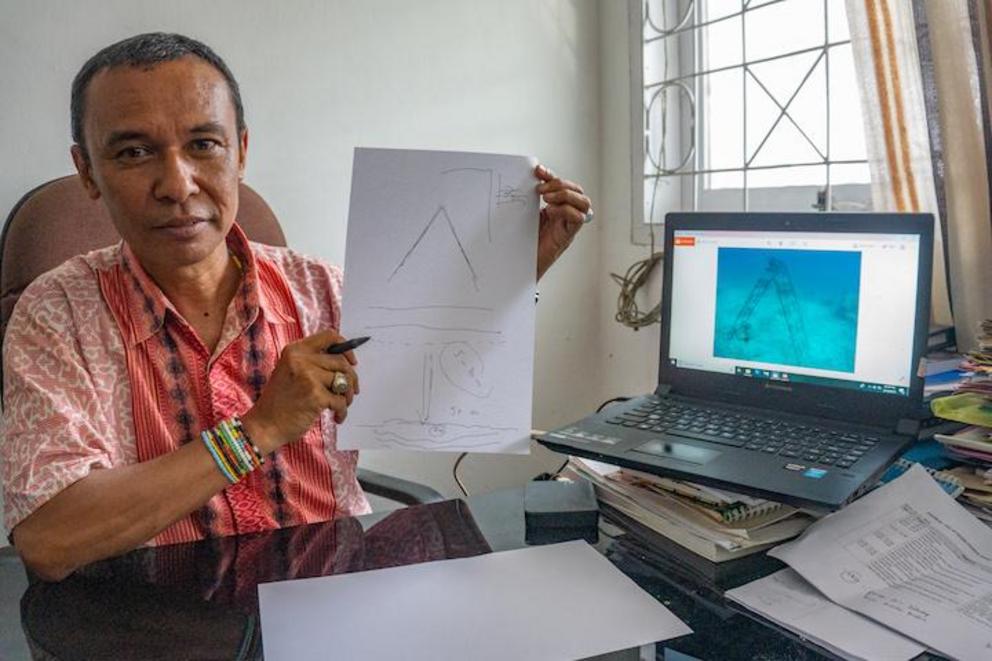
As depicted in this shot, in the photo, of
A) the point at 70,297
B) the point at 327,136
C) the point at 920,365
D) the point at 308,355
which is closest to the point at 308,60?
the point at 327,136

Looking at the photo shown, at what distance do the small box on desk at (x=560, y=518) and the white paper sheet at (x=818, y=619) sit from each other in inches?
7.7

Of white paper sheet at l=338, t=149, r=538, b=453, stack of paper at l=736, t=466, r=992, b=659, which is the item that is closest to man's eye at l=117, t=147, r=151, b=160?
white paper sheet at l=338, t=149, r=538, b=453

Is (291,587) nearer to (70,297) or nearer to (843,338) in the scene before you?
(70,297)

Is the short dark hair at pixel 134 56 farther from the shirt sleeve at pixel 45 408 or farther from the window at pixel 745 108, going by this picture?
the window at pixel 745 108

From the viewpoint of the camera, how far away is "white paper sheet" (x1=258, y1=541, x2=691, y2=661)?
64cm

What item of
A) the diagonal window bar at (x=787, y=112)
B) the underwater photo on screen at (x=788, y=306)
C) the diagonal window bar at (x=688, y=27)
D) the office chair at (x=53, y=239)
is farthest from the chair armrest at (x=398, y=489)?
the diagonal window bar at (x=688, y=27)

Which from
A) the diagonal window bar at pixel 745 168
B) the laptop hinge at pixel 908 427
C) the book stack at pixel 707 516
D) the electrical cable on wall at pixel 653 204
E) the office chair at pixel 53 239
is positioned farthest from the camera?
the electrical cable on wall at pixel 653 204

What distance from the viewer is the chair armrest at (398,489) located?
1078 mm

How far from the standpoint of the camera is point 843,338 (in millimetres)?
975

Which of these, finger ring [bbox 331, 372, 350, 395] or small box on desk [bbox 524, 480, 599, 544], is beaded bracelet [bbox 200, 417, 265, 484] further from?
small box on desk [bbox 524, 480, 599, 544]

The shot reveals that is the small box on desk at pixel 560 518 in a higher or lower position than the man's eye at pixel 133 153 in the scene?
lower

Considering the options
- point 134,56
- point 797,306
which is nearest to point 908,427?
point 797,306

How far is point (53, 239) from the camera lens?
109 centimetres

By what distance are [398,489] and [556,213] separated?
0.44m
